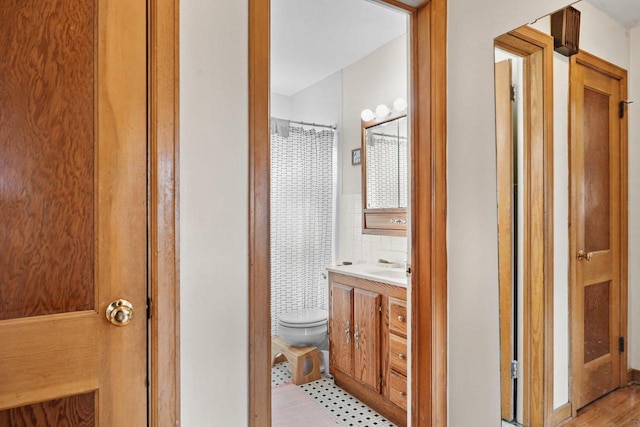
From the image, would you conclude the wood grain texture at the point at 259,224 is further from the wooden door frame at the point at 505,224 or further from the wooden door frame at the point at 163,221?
the wooden door frame at the point at 505,224

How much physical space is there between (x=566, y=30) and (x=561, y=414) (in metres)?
1.47

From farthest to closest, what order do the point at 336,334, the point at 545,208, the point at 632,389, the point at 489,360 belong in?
1. the point at 336,334
2. the point at 489,360
3. the point at 545,208
4. the point at 632,389

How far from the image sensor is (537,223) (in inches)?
60.8

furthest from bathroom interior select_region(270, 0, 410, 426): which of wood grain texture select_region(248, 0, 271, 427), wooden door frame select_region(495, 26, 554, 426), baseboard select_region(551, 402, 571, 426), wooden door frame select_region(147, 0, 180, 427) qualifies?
wooden door frame select_region(147, 0, 180, 427)

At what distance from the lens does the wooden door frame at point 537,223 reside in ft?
4.92

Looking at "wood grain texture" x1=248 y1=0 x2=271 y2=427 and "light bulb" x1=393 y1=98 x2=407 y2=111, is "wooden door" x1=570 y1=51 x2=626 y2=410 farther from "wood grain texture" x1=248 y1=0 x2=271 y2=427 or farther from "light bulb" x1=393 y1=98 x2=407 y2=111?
"light bulb" x1=393 y1=98 x2=407 y2=111

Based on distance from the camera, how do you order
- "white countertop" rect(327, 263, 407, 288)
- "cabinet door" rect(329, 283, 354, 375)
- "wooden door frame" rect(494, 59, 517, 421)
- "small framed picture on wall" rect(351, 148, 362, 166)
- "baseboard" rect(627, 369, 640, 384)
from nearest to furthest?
"baseboard" rect(627, 369, 640, 384) < "wooden door frame" rect(494, 59, 517, 421) < "white countertop" rect(327, 263, 407, 288) < "cabinet door" rect(329, 283, 354, 375) < "small framed picture on wall" rect(351, 148, 362, 166)

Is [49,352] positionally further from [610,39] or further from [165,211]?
[610,39]

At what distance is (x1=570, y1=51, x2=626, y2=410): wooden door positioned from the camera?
131cm

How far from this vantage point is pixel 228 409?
1077mm

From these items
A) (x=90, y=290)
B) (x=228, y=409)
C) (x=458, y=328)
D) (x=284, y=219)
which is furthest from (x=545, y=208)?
(x=284, y=219)

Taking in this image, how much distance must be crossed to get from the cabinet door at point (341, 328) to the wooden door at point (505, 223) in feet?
3.71

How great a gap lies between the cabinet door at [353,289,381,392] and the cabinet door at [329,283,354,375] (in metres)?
0.06

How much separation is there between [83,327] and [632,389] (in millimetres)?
1662
